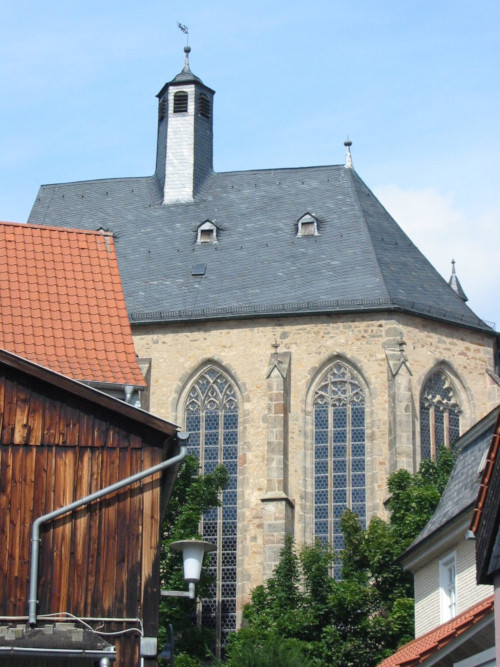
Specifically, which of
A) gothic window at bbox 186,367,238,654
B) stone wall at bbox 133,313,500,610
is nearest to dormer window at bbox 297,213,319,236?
stone wall at bbox 133,313,500,610

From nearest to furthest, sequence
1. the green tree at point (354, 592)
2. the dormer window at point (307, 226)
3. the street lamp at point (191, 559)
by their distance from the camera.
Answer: the street lamp at point (191, 559)
the green tree at point (354, 592)
the dormer window at point (307, 226)

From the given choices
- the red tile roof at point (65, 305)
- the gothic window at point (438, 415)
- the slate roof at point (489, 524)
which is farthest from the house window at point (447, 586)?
the gothic window at point (438, 415)

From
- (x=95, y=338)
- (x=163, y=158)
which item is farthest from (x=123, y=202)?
(x=95, y=338)

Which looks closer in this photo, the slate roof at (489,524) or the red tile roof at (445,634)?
the slate roof at (489,524)

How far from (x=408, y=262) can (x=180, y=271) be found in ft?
15.9

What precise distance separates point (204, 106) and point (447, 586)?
881 inches

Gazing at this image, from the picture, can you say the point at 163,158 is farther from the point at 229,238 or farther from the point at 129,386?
the point at 129,386

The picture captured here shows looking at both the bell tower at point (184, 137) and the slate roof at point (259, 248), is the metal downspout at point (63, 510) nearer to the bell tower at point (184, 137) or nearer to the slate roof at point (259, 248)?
the slate roof at point (259, 248)

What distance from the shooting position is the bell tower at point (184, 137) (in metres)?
35.5

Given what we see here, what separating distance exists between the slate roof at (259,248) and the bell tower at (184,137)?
1.05ft

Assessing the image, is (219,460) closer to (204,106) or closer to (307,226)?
(307,226)

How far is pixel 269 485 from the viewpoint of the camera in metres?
29.5

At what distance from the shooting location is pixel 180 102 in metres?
36.7

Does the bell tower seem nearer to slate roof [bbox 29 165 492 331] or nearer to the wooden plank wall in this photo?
slate roof [bbox 29 165 492 331]
